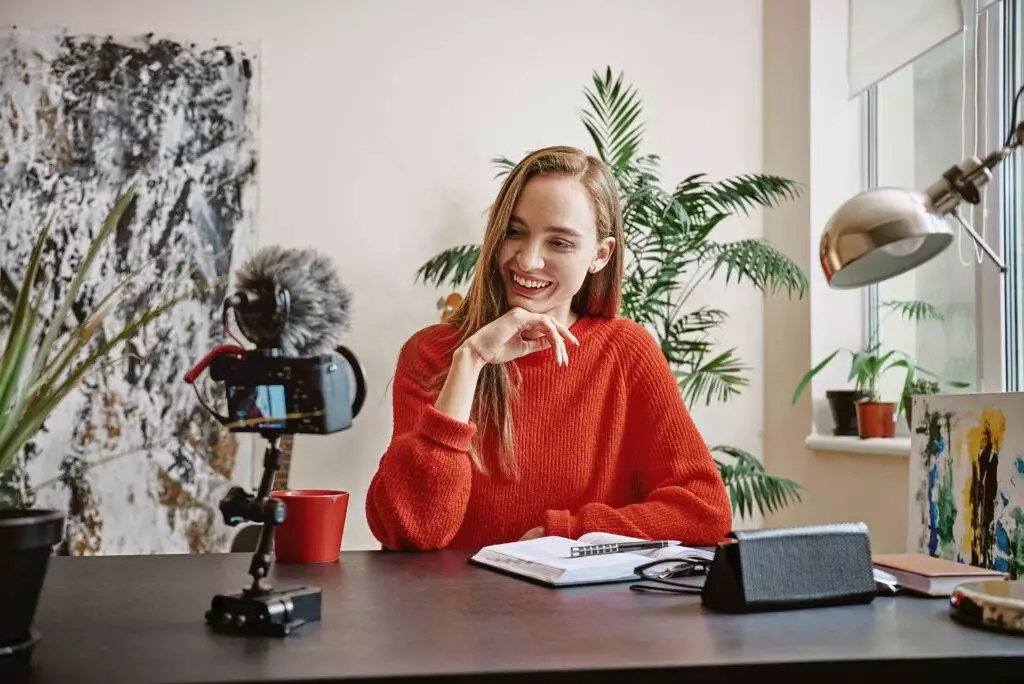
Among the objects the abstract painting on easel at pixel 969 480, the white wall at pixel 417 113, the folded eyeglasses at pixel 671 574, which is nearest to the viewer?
the folded eyeglasses at pixel 671 574

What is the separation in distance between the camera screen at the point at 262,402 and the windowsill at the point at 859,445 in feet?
7.23

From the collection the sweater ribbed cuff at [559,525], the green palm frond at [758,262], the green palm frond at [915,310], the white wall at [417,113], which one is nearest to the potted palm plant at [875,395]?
the green palm frond at [915,310]

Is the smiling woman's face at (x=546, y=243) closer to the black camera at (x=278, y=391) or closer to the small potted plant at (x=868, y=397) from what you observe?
the black camera at (x=278, y=391)

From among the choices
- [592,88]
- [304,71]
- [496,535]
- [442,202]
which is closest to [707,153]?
[592,88]

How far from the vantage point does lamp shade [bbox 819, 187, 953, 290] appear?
949 mm

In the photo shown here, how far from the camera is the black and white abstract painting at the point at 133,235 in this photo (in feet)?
10.5

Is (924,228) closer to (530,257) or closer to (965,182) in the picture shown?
(965,182)

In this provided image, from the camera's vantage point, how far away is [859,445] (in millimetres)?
2904

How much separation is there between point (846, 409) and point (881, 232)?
A: 7.34 ft

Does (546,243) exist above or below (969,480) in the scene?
above

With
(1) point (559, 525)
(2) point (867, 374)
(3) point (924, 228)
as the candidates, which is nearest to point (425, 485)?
(1) point (559, 525)

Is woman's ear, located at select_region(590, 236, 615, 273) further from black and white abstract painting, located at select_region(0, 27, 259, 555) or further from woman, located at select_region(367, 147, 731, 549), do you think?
black and white abstract painting, located at select_region(0, 27, 259, 555)

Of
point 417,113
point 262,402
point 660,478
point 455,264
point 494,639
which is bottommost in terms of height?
point 494,639

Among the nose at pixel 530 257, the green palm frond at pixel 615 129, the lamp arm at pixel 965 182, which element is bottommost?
the lamp arm at pixel 965 182
